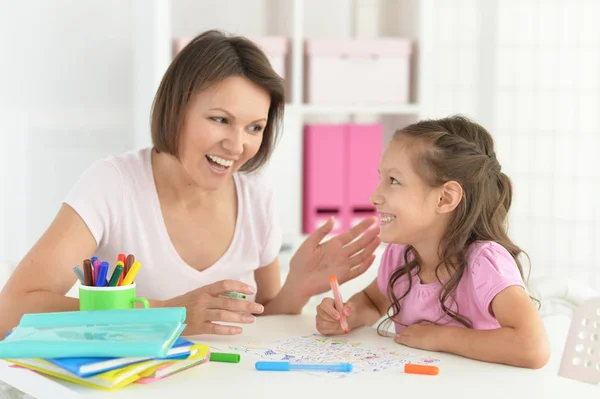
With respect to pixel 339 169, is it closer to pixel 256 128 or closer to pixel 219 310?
pixel 256 128

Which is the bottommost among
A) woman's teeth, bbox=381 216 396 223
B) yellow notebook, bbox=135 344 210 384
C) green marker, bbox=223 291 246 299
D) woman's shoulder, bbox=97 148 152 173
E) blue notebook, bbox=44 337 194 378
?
yellow notebook, bbox=135 344 210 384

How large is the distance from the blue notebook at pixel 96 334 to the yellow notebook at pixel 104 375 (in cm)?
2

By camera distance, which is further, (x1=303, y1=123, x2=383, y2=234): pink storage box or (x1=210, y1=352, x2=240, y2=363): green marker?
(x1=303, y1=123, x2=383, y2=234): pink storage box

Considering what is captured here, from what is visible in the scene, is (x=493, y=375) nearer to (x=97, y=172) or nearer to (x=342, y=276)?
(x=342, y=276)

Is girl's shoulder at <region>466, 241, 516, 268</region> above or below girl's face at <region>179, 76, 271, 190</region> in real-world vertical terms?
below

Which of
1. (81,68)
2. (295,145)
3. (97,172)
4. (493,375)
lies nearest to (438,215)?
(493,375)

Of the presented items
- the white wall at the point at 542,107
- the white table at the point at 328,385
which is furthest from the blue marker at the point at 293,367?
Answer: the white wall at the point at 542,107

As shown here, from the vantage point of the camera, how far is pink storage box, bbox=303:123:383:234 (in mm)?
2982

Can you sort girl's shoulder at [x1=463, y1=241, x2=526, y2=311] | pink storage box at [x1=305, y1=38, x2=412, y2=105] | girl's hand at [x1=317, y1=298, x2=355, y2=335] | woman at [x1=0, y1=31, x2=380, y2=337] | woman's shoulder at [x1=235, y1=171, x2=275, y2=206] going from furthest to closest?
1. pink storage box at [x1=305, y1=38, x2=412, y2=105]
2. woman's shoulder at [x1=235, y1=171, x2=275, y2=206]
3. woman at [x1=0, y1=31, x2=380, y2=337]
4. girl's hand at [x1=317, y1=298, x2=355, y2=335]
5. girl's shoulder at [x1=463, y1=241, x2=526, y2=311]

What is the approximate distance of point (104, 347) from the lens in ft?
3.76

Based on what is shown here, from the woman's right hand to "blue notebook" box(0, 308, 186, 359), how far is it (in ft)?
0.58

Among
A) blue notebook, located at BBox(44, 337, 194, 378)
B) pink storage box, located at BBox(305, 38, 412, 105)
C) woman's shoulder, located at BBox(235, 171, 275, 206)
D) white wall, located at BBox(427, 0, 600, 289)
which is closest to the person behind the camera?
blue notebook, located at BBox(44, 337, 194, 378)

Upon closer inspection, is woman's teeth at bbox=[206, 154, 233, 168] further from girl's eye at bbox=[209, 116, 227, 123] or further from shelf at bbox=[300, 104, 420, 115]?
shelf at bbox=[300, 104, 420, 115]

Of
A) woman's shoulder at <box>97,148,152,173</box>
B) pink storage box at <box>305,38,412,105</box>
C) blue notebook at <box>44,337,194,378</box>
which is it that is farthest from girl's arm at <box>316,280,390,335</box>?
pink storage box at <box>305,38,412,105</box>
